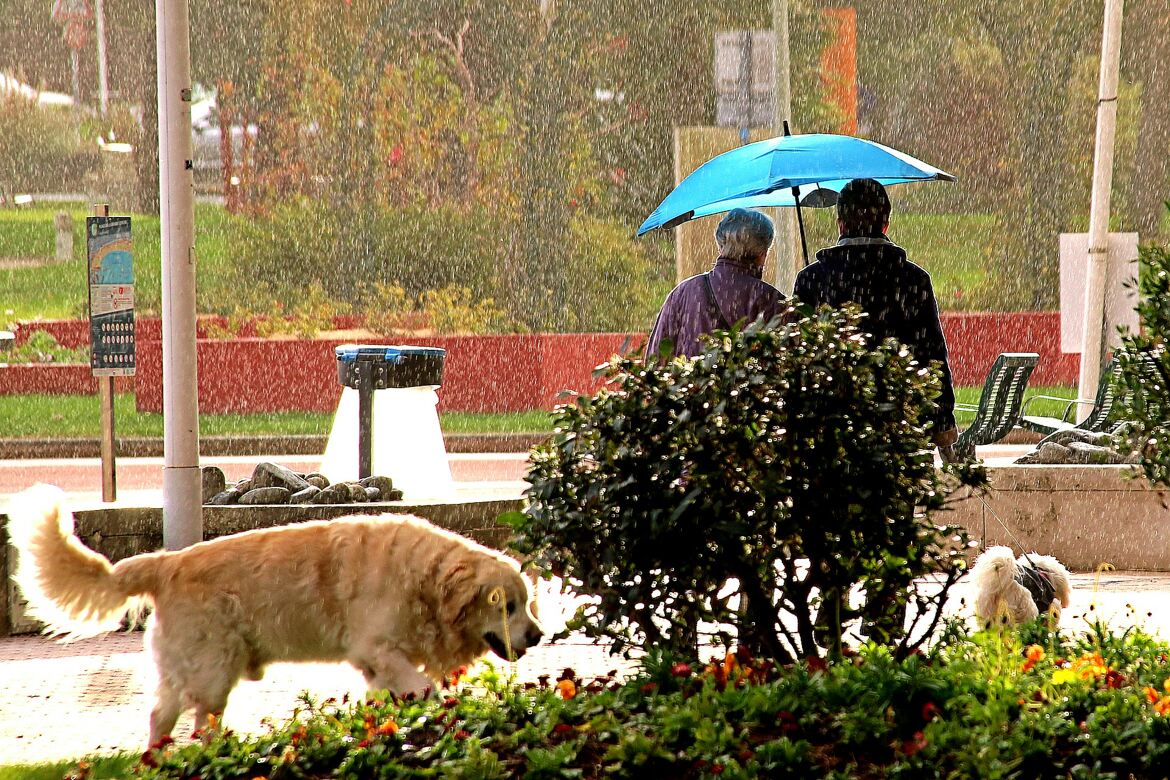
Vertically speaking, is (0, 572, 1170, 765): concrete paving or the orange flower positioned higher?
the orange flower

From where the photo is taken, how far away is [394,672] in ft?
16.1

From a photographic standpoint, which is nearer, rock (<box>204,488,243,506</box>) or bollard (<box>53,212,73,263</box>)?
rock (<box>204,488,243,506</box>)

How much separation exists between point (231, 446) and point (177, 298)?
13453mm

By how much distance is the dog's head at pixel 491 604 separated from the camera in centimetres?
490

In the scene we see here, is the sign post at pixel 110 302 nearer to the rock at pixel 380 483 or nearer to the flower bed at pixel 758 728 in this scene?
the rock at pixel 380 483

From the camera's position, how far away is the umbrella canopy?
26.2 ft

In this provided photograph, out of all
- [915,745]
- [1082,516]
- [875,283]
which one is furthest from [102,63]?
[915,745]

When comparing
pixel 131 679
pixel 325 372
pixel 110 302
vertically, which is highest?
pixel 110 302

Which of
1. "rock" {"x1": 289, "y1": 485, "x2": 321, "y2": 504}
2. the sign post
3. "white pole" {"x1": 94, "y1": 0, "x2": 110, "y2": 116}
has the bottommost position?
"rock" {"x1": 289, "y1": 485, "x2": 321, "y2": 504}

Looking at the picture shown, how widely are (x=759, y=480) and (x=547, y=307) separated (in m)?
25.0

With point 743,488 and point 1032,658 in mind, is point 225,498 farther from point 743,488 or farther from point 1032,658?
point 1032,658

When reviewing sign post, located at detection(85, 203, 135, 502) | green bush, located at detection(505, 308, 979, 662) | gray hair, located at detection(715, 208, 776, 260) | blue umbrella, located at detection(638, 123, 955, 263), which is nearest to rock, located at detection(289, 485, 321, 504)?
sign post, located at detection(85, 203, 135, 502)

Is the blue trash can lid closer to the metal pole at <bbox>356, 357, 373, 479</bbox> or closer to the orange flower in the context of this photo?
the metal pole at <bbox>356, 357, 373, 479</bbox>

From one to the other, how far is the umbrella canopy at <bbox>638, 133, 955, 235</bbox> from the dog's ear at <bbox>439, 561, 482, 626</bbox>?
11.9ft
